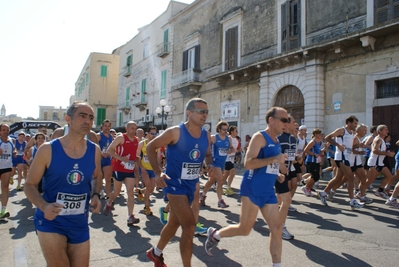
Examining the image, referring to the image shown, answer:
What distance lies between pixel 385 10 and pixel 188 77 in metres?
14.7

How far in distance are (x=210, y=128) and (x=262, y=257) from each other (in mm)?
19595

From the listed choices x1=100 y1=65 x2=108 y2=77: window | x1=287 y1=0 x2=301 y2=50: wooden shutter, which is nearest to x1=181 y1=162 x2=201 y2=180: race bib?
x1=287 y1=0 x2=301 y2=50: wooden shutter

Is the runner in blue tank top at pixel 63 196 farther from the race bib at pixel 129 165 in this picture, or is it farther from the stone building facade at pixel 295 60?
the stone building facade at pixel 295 60

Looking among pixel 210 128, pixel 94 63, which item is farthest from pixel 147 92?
pixel 94 63

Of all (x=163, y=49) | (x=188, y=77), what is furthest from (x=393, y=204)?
(x=163, y=49)

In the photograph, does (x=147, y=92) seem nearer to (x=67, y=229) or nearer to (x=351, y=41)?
(x=351, y=41)

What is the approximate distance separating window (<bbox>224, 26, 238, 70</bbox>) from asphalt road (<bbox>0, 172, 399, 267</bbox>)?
15.8 meters

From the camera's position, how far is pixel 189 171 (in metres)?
3.89

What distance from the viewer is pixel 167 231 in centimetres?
387

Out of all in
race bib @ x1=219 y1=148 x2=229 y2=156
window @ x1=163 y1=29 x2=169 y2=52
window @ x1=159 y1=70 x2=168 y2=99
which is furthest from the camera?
window @ x1=159 y1=70 x2=168 y2=99

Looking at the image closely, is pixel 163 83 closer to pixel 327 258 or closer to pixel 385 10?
pixel 385 10

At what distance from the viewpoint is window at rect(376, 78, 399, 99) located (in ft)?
44.7

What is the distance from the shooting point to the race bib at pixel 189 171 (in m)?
3.86

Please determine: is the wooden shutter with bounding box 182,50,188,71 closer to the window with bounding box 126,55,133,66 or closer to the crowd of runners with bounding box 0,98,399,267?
the window with bounding box 126,55,133,66
